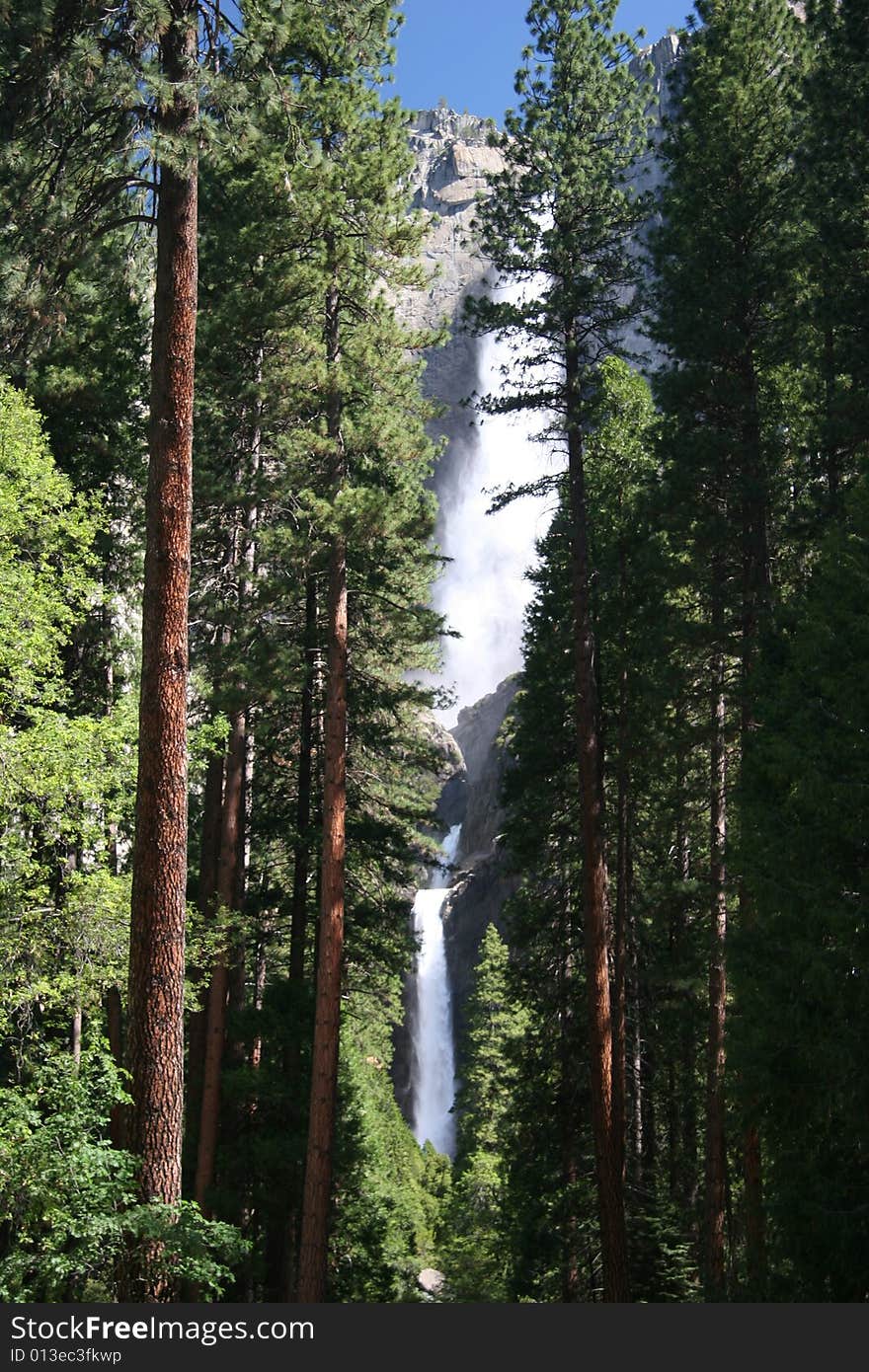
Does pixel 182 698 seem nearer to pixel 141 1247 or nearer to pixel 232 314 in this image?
pixel 141 1247

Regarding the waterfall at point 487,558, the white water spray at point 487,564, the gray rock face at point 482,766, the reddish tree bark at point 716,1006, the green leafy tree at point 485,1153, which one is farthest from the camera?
the white water spray at point 487,564

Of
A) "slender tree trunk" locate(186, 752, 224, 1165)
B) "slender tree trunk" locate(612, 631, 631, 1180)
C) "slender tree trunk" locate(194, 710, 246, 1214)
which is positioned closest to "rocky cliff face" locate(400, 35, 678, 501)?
"slender tree trunk" locate(612, 631, 631, 1180)

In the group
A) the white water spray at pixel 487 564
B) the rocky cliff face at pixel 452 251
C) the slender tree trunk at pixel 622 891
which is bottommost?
the slender tree trunk at pixel 622 891

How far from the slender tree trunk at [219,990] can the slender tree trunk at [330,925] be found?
1428 millimetres

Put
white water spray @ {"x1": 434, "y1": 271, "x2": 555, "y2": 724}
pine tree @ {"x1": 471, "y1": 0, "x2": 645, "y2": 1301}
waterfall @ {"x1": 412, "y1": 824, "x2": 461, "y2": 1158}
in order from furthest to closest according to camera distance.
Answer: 1. white water spray @ {"x1": 434, "y1": 271, "x2": 555, "y2": 724}
2. waterfall @ {"x1": 412, "y1": 824, "x2": 461, "y2": 1158}
3. pine tree @ {"x1": 471, "y1": 0, "x2": 645, "y2": 1301}

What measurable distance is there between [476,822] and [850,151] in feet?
148

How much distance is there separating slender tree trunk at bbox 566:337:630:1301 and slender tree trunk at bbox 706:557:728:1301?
158cm

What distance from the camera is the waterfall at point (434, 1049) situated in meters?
47.2

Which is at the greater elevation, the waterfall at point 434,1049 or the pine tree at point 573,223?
the pine tree at point 573,223

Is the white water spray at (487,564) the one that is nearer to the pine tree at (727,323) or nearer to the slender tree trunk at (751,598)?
the pine tree at (727,323)

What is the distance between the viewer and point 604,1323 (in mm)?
5703

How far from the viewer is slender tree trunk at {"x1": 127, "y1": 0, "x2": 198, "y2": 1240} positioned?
19.6ft

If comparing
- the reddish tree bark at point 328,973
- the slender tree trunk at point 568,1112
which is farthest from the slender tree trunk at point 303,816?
the slender tree trunk at point 568,1112

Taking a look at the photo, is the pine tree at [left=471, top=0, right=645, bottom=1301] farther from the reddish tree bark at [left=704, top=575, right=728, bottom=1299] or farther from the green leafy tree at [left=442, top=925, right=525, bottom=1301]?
the green leafy tree at [left=442, top=925, right=525, bottom=1301]
